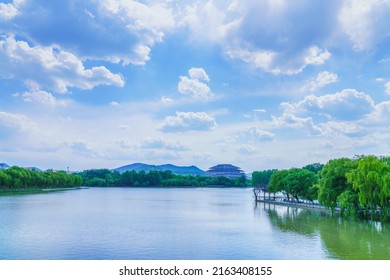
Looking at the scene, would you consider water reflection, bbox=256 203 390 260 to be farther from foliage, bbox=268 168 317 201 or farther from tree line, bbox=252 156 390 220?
foliage, bbox=268 168 317 201

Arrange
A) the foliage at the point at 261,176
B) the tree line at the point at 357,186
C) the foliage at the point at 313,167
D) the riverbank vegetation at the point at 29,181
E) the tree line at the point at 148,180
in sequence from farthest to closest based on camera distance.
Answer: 1. the tree line at the point at 148,180
2. the foliage at the point at 261,176
3. the foliage at the point at 313,167
4. the riverbank vegetation at the point at 29,181
5. the tree line at the point at 357,186

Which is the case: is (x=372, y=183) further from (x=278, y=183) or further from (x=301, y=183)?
(x=278, y=183)

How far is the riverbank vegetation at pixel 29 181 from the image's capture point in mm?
57425

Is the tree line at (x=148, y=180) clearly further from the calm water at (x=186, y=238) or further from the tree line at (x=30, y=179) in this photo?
the calm water at (x=186, y=238)

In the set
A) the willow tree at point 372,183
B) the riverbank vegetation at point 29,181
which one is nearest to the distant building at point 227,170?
the riverbank vegetation at point 29,181

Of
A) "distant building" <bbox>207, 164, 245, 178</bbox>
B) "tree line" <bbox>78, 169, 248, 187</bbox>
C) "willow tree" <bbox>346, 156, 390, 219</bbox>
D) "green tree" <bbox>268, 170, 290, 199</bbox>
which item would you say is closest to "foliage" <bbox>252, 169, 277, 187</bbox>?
"tree line" <bbox>78, 169, 248, 187</bbox>

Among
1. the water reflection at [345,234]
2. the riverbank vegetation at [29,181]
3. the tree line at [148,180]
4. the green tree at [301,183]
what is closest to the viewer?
the water reflection at [345,234]

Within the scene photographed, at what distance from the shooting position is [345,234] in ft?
66.3

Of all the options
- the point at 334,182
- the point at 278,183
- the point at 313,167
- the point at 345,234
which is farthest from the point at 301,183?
the point at 313,167

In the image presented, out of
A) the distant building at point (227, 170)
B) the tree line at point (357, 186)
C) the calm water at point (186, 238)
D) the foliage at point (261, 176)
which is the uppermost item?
the distant building at point (227, 170)

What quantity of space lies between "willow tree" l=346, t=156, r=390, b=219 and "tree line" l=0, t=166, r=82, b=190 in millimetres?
47316

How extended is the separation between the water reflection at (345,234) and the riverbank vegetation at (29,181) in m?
42.3

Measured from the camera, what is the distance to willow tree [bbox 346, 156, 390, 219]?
71.1ft
